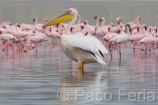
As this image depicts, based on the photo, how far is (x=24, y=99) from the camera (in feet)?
36.7

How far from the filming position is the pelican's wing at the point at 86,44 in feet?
48.8

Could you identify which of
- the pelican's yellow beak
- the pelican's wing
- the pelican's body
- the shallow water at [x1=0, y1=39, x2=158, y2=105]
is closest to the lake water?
the shallow water at [x1=0, y1=39, x2=158, y2=105]

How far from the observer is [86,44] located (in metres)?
15.0

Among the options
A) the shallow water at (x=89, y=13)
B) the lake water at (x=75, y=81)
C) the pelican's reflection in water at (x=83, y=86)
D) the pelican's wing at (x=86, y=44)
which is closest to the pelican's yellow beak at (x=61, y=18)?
the lake water at (x=75, y=81)

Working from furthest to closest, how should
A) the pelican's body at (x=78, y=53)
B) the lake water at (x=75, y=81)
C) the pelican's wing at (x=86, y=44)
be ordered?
the pelican's body at (x=78, y=53) → the pelican's wing at (x=86, y=44) → the lake water at (x=75, y=81)

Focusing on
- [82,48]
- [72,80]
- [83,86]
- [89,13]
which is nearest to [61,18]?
[82,48]

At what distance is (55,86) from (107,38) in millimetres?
10476

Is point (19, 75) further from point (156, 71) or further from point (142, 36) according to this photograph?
point (142, 36)

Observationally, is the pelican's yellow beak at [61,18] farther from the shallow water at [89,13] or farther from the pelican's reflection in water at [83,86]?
the shallow water at [89,13]

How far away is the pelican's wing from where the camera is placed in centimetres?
1487

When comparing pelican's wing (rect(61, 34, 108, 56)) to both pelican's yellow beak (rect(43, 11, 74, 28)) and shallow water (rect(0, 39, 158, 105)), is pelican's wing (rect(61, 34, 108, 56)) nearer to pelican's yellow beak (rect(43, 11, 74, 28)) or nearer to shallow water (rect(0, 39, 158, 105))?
shallow water (rect(0, 39, 158, 105))

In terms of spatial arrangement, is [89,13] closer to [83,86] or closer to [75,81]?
[75,81]

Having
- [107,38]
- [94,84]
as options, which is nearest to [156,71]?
[94,84]

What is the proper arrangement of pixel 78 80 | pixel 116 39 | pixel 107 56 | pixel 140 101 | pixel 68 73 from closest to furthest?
pixel 140 101, pixel 78 80, pixel 68 73, pixel 107 56, pixel 116 39
